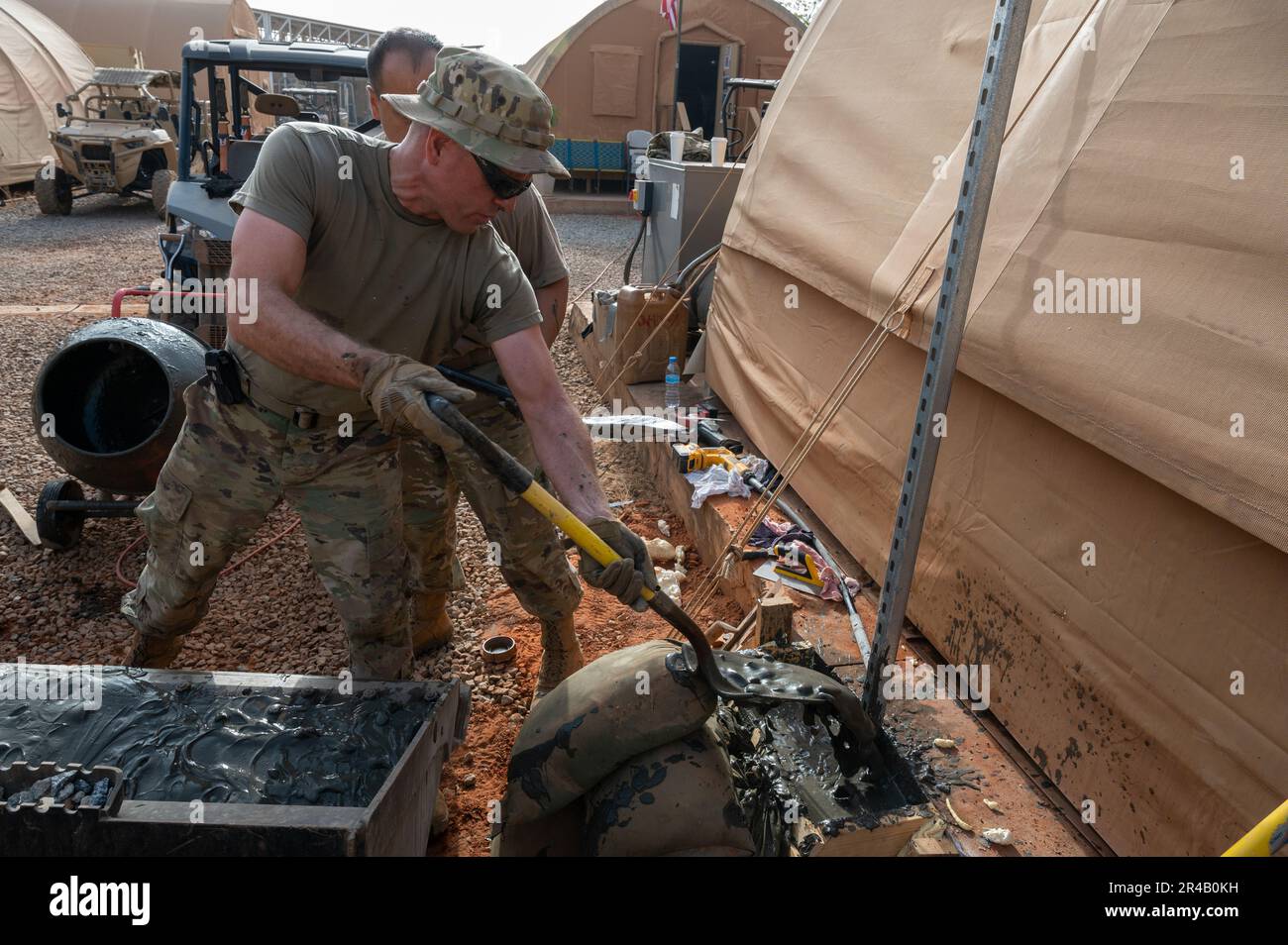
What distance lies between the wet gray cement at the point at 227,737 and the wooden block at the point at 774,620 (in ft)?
3.27

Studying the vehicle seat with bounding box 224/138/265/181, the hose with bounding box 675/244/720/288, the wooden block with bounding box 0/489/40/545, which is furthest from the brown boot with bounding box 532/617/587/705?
the vehicle seat with bounding box 224/138/265/181

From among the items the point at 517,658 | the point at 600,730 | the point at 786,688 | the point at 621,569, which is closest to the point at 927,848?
the point at 786,688

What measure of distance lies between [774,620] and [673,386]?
3.35m

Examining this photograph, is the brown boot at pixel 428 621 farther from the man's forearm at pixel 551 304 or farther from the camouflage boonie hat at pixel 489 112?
the camouflage boonie hat at pixel 489 112

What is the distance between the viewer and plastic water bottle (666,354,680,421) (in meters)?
5.30

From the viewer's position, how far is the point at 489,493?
A: 2.87 meters

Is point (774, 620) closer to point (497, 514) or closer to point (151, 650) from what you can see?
point (497, 514)

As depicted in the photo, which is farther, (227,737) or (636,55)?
(636,55)

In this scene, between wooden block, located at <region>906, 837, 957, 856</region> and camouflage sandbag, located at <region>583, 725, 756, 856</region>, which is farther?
wooden block, located at <region>906, 837, 957, 856</region>

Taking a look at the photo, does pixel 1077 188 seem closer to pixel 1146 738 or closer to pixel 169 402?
pixel 1146 738

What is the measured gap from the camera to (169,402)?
3.89m

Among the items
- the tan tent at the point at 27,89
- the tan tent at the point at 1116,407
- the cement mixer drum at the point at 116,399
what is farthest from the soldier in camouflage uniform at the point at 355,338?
the tan tent at the point at 27,89

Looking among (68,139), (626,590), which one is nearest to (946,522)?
(626,590)

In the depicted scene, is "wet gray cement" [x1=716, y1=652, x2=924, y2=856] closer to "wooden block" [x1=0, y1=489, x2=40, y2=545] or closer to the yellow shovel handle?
the yellow shovel handle
